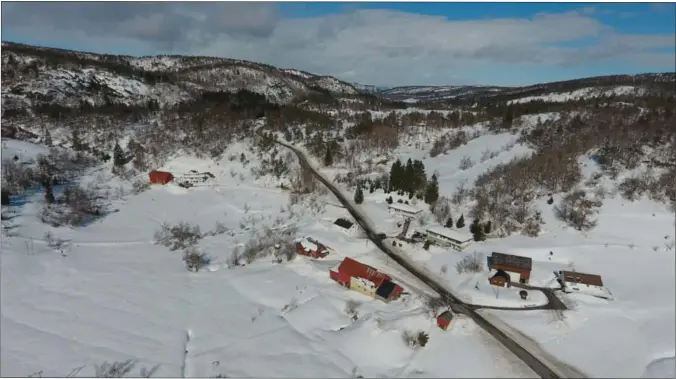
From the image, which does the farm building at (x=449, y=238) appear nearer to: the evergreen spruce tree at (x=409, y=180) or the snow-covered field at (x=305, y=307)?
the snow-covered field at (x=305, y=307)

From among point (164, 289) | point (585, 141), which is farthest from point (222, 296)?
point (585, 141)

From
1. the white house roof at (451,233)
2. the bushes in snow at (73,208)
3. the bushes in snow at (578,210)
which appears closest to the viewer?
the bushes in snow at (578,210)

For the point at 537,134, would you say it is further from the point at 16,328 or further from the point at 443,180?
the point at 16,328

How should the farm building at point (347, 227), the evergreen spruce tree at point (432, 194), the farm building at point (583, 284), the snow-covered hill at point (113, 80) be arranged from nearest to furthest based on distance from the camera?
1. the farm building at point (583, 284)
2. the farm building at point (347, 227)
3. the evergreen spruce tree at point (432, 194)
4. the snow-covered hill at point (113, 80)

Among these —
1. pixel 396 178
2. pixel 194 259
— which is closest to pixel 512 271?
pixel 396 178

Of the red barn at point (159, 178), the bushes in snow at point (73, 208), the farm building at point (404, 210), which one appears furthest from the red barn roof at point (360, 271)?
the red barn at point (159, 178)
